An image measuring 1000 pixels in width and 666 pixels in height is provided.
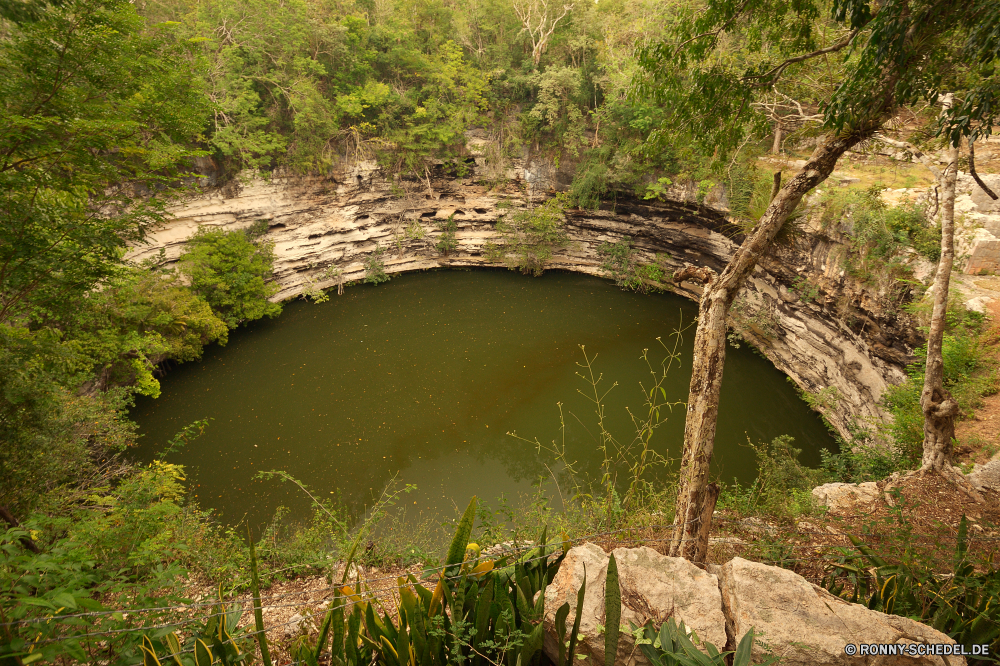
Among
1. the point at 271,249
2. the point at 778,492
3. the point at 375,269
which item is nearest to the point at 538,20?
the point at 375,269

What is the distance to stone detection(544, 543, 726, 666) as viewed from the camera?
1.94m

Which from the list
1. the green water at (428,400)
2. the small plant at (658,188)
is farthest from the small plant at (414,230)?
the small plant at (658,188)

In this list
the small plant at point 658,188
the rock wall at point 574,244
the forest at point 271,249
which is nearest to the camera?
the forest at point 271,249

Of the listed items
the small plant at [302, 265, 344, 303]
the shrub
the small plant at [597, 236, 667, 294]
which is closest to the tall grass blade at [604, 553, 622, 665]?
the small plant at [597, 236, 667, 294]

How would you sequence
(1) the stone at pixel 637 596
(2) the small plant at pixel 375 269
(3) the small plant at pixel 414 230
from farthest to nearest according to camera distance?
(3) the small plant at pixel 414 230 → (2) the small plant at pixel 375 269 → (1) the stone at pixel 637 596

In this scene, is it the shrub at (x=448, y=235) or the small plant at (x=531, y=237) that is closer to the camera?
the small plant at (x=531, y=237)

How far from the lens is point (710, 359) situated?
10.1ft

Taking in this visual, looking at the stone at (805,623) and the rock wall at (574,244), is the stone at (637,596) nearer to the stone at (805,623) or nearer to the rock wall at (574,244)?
the stone at (805,623)

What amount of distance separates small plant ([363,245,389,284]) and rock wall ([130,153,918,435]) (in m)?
0.24

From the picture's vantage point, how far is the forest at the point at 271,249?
2154 mm

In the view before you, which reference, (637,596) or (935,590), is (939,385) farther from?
(637,596)

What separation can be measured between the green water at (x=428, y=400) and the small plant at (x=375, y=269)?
58.4 inches

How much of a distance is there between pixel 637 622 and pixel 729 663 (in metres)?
0.41

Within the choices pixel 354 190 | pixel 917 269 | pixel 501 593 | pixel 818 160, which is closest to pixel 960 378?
pixel 917 269
